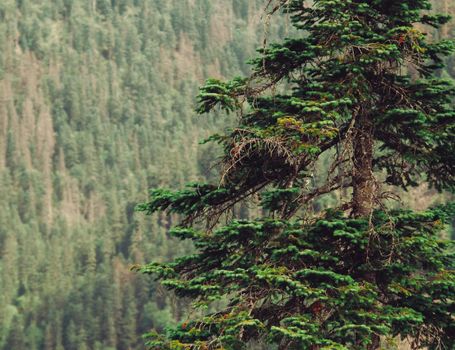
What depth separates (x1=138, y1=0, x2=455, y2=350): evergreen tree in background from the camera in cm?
1494

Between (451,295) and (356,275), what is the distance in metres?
1.50

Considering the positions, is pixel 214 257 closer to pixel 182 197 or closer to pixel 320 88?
pixel 182 197

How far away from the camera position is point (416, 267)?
15.5 meters

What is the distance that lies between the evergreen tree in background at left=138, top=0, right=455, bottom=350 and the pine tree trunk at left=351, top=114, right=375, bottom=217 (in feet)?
0.07

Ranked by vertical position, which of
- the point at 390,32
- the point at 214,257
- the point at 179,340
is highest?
the point at 390,32

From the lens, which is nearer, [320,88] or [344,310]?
[344,310]

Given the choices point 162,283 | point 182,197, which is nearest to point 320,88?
point 182,197

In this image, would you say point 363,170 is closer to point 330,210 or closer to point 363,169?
point 363,169

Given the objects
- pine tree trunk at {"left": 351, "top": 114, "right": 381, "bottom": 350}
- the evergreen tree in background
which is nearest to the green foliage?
the evergreen tree in background

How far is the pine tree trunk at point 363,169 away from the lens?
16.4 metres

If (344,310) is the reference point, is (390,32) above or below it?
above

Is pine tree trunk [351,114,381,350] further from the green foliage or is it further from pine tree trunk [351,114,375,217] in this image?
the green foliage

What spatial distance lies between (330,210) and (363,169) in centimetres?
104

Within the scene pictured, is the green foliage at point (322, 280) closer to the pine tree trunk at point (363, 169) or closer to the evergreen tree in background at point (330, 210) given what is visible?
the evergreen tree in background at point (330, 210)
